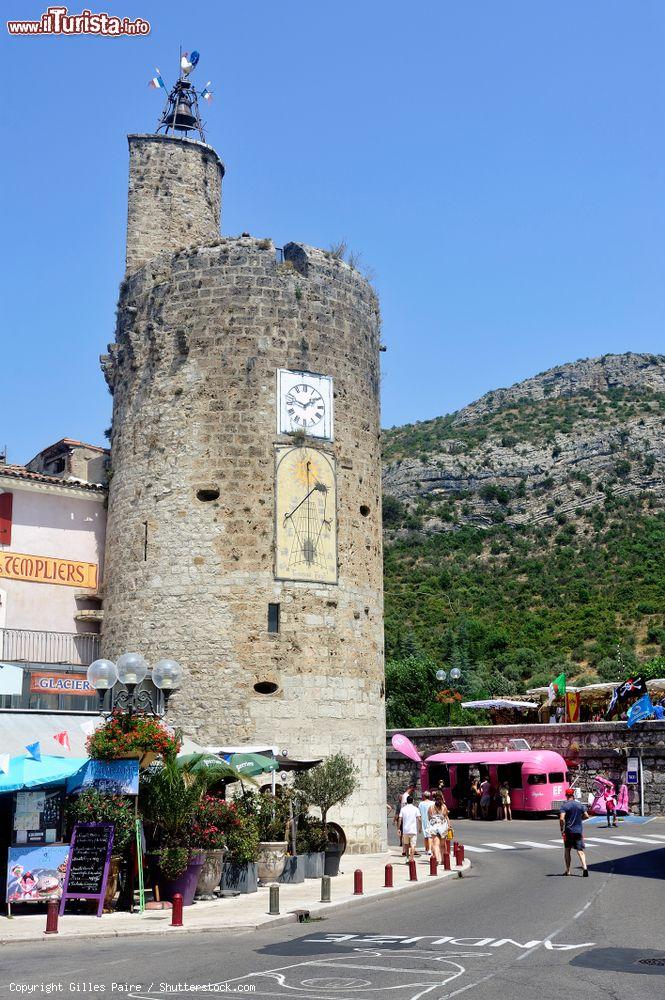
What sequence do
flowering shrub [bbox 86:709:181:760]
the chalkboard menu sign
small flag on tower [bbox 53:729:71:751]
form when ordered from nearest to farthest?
the chalkboard menu sign → flowering shrub [bbox 86:709:181:760] → small flag on tower [bbox 53:729:71:751]

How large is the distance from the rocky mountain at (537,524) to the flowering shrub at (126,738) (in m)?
46.2

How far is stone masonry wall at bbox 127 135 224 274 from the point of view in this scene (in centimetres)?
2997

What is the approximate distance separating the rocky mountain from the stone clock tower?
36.3 meters

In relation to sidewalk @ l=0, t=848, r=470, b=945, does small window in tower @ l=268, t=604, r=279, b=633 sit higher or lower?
higher

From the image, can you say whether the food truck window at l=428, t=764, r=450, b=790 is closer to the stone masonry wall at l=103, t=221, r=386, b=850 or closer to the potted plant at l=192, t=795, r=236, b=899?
the stone masonry wall at l=103, t=221, r=386, b=850

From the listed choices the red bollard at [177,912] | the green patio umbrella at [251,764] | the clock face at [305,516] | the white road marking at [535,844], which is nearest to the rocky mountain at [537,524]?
the white road marking at [535,844]

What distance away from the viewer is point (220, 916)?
50.3 ft

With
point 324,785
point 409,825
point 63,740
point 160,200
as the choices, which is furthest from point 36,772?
point 160,200

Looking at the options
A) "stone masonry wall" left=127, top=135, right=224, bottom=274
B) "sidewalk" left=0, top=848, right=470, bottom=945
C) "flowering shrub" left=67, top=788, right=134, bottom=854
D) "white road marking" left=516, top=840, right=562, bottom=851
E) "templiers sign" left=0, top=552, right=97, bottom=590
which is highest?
"stone masonry wall" left=127, top=135, right=224, bottom=274

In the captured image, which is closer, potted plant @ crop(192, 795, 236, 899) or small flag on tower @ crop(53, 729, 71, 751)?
potted plant @ crop(192, 795, 236, 899)

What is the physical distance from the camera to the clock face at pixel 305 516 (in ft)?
85.8

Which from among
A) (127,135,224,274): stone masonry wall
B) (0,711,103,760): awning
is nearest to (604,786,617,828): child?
(0,711,103,760): awning

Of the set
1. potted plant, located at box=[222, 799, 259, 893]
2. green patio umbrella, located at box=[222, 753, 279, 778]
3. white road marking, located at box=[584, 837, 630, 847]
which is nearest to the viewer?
potted plant, located at box=[222, 799, 259, 893]

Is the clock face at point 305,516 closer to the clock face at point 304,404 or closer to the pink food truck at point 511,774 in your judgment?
the clock face at point 304,404
